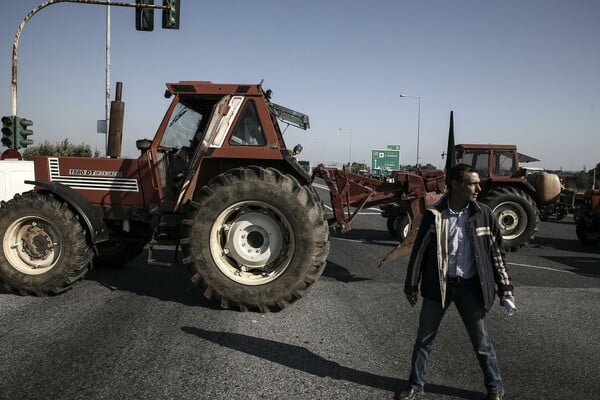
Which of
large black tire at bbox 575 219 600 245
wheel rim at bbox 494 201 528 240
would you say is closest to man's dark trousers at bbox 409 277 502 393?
wheel rim at bbox 494 201 528 240

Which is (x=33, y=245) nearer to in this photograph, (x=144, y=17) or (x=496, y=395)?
(x=496, y=395)

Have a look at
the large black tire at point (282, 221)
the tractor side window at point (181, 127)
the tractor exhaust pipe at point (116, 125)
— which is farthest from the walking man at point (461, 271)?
the tractor exhaust pipe at point (116, 125)

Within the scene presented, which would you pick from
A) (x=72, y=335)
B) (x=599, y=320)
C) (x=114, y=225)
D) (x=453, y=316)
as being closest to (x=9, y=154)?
(x=114, y=225)

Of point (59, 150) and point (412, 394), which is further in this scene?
point (59, 150)

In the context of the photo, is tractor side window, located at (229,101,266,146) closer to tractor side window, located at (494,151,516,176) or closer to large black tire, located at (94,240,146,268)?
large black tire, located at (94,240,146,268)

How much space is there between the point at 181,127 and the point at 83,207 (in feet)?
4.99

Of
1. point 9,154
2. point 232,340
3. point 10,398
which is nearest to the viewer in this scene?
point 10,398

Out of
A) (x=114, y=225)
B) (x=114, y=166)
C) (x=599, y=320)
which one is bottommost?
(x=599, y=320)

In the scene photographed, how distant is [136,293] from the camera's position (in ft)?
18.8

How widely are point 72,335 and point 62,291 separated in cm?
137

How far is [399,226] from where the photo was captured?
9961 mm

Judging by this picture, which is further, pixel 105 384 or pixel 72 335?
pixel 72 335

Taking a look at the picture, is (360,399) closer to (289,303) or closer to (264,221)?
(289,303)

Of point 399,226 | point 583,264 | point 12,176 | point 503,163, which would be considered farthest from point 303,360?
point 503,163
